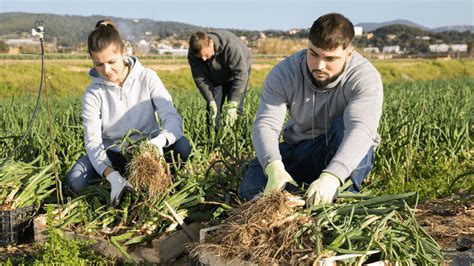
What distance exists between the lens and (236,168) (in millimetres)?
3309

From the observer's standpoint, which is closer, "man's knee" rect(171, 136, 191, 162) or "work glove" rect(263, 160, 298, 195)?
"work glove" rect(263, 160, 298, 195)

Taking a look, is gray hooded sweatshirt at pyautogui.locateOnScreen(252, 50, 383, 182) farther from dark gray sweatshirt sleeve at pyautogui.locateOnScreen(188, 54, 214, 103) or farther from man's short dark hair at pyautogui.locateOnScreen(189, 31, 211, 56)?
dark gray sweatshirt sleeve at pyautogui.locateOnScreen(188, 54, 214, 103)

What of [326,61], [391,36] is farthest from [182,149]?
[391,36]

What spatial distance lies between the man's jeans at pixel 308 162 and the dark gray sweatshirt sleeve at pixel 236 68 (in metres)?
2.13

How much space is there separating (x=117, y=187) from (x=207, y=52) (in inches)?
95.8

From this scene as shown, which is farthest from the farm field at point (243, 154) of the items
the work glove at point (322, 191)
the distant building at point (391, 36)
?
the distant building at point (391, 36)

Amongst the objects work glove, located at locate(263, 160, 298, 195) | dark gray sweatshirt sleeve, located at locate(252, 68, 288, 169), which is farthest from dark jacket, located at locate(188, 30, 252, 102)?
work glove, located at locate(263, 160, 298, 195)

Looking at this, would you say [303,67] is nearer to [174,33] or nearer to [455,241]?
[455,241]

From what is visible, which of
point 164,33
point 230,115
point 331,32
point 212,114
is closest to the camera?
point 331,32

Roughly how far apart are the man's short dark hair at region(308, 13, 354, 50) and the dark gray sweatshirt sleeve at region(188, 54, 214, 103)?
2.91 m

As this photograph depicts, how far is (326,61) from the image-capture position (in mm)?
2750

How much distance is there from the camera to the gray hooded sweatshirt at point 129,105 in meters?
3.49

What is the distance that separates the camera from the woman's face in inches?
126

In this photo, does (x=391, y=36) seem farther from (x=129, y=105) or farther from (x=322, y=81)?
(x=322, y=81)
